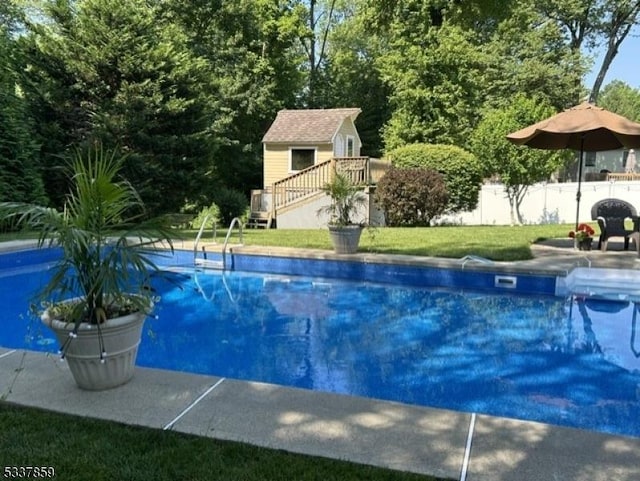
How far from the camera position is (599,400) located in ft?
13.1

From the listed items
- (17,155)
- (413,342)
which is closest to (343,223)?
(413,342)

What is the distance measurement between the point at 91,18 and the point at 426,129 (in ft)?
44.8

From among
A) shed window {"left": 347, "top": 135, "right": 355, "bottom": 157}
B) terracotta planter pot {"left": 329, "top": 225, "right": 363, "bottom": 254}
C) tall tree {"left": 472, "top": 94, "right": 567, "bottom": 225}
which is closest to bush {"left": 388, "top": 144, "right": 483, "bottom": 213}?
tall tree {"left": 472, "top": 94, "right": 567, "bottom": 225}

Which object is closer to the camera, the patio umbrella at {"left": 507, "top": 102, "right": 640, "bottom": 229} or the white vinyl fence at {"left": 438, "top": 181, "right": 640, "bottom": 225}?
the patio umbrella at {"left": 507, "top": 102, "right": 640, "bottom": 229}

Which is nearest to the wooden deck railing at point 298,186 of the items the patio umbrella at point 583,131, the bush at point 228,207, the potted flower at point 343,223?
the bush at point 228,207

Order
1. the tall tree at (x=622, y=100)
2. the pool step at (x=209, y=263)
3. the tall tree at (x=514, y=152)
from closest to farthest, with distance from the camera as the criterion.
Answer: the pool step at (x=209, y=263)
the tall tree at (x=514, y=152)
the tall tree at (x=622, y=100)

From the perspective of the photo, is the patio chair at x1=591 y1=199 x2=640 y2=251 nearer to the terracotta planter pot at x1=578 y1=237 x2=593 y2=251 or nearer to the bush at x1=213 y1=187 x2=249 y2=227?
the terracotta planter pot at x1=578 y1=237 x2=593 y2=251

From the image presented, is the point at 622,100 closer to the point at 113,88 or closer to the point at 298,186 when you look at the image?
the point at 298,186

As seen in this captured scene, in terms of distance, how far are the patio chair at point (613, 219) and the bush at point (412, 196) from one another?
514 cm

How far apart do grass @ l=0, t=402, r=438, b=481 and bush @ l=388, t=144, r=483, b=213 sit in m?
13.6

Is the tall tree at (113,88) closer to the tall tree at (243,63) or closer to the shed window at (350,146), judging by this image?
the tall tree at (243,63)

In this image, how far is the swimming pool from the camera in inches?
162

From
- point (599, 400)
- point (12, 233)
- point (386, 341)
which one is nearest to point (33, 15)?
point (12, 233)

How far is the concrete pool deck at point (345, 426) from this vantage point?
2340mm
